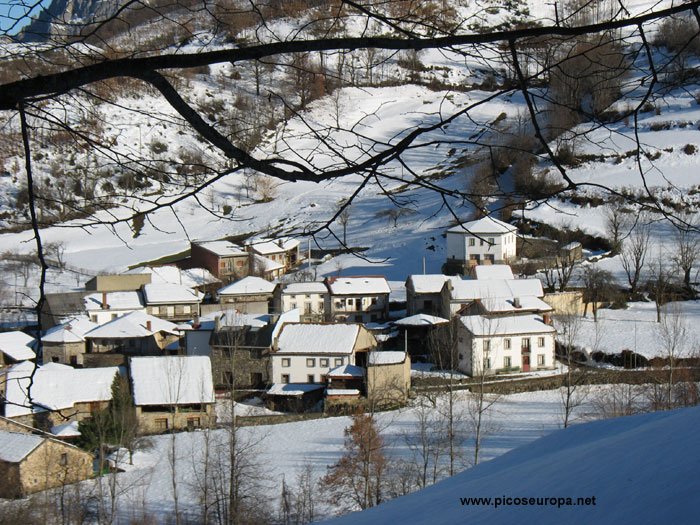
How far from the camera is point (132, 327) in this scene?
16.7 m

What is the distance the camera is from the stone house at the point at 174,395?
13.0 m

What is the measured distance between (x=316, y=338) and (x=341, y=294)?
364 centimetres

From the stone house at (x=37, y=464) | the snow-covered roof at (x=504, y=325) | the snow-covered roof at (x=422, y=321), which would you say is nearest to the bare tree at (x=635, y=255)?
the snow-covered roof at (x=504, y=325)

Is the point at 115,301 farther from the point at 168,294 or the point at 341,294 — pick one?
the point at 341,294

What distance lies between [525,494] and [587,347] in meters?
15.0

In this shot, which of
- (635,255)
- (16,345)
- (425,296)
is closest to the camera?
(16,345)

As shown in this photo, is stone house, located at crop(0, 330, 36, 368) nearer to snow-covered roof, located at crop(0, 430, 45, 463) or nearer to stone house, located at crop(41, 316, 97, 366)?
stone house, located at crop(41, 316, 97, 366)

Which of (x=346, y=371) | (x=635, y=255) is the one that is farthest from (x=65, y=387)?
(x=635, y=255)

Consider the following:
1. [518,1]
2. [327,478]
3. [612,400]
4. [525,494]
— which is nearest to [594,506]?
[525,494]

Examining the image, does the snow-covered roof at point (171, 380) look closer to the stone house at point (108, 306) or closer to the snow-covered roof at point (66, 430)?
the snow-covered roof at point (66, 430)

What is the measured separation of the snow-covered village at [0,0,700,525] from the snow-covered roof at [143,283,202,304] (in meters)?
0.07

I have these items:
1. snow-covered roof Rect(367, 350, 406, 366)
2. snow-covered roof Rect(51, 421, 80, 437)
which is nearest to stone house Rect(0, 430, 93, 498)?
snow-covered roof Rect(51, 421, 80, 437)

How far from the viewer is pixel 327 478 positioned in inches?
396

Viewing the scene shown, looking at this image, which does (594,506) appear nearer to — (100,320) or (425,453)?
(425,453)
